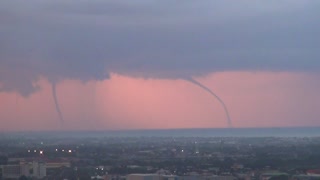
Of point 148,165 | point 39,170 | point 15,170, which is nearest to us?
Result: point 15,170

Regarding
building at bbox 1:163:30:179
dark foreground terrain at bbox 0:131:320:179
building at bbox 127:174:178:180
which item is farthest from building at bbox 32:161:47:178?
building at bbox 127:174:178:180

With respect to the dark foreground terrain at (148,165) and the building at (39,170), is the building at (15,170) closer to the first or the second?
the dark foreground terrain at (148,165)

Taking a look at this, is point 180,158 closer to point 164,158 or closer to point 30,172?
point 164,158

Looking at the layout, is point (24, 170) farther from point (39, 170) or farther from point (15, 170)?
point (39, 170)

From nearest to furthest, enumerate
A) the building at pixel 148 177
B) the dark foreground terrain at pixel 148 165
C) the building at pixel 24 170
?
1. the building at pixel 148 177
2. the building at pixel 24 170
3. the dark foreground terrain at pixel 148 165

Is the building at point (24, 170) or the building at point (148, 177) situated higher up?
the building at point (24, 170)

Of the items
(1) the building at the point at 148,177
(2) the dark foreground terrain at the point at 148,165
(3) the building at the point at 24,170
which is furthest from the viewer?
(2) the dark foreground terrain at the point at 148,165

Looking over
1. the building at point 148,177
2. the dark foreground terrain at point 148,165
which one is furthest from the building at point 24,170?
the building at point 148,177

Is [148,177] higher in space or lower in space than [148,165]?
lower

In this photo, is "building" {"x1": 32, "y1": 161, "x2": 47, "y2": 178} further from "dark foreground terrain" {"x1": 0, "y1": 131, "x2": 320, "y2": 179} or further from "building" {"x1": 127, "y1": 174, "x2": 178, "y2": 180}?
"building" {"x1": 127, "y1": 174, "x2": 178, "y2": 180}

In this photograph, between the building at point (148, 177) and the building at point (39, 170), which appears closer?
the building at point (148, 177)

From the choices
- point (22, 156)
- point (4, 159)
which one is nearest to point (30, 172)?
point (4, 159)

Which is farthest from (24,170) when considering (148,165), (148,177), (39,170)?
(148,165)
